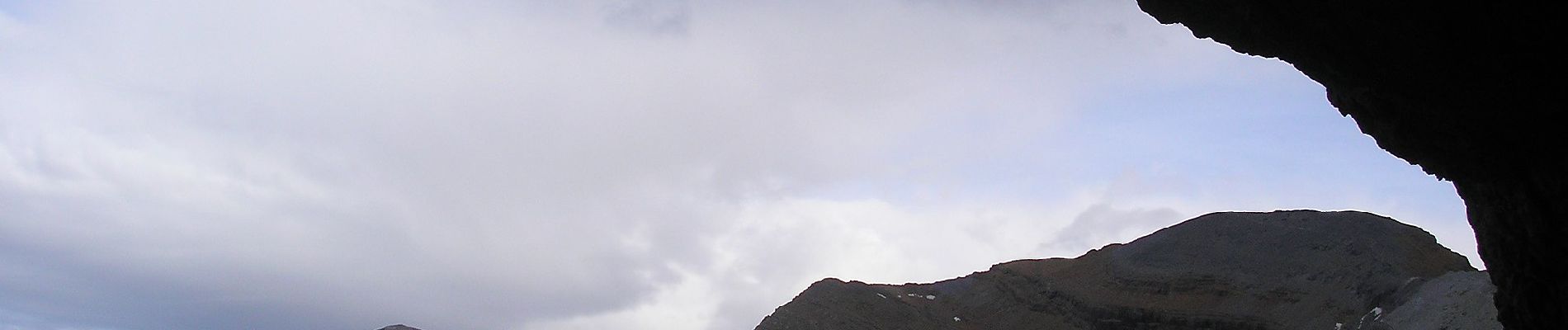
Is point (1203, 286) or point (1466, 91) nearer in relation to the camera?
point (1466, 91)

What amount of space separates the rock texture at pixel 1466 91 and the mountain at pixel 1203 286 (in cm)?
2440

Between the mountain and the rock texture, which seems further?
the mountain

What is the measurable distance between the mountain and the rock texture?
80.0 feet

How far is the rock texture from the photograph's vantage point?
5.79 m

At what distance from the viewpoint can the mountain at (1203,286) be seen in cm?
3244

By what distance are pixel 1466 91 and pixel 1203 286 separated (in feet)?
109

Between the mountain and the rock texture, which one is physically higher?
the mountain

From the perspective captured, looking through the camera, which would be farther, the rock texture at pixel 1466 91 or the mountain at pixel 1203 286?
the mountain at pixel 1203 286

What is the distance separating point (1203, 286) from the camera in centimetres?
3700

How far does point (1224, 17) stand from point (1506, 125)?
1798 mm

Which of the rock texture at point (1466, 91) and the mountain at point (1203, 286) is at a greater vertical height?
the mountain at point (1203, 286)

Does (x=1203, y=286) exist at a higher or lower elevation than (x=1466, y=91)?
higher

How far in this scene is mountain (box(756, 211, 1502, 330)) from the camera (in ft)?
106

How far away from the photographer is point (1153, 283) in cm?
3809
